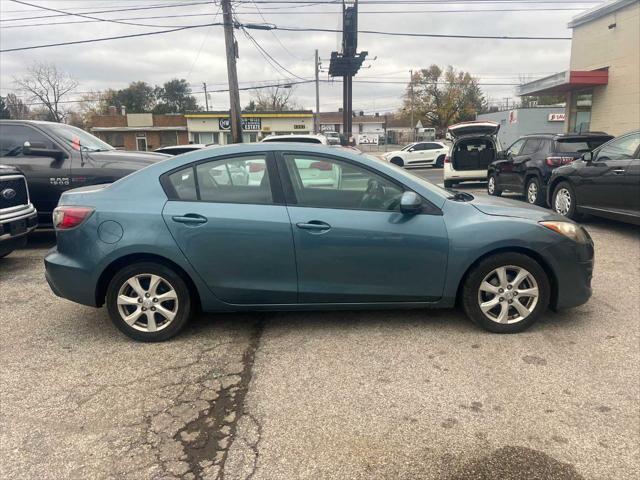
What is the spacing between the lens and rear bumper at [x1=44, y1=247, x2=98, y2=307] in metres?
3.81

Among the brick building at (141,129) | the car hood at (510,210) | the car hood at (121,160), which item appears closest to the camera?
the car hood at (510,210)

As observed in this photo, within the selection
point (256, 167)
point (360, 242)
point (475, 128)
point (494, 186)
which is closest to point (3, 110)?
point (475, 128)

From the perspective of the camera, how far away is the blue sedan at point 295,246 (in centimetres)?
374

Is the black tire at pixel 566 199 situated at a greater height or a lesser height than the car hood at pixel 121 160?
lesser

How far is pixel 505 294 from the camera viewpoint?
3857mm

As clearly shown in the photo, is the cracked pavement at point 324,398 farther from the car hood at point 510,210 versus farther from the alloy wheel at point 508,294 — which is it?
the car hood at point 510,210

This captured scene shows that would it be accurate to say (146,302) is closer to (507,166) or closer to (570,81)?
(507,166)

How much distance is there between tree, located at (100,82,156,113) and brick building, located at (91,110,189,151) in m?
23.5

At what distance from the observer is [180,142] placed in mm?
50562

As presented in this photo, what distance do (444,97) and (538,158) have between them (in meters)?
61.4

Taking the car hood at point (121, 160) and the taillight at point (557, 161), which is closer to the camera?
the car hood at point (121, 160)

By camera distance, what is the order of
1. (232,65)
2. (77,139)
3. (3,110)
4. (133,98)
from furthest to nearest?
1. (133,98)
2. (3,110)
3. (232,65)
4. (77,139)

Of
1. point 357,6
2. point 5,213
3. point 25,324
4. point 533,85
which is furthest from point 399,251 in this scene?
point 357,6

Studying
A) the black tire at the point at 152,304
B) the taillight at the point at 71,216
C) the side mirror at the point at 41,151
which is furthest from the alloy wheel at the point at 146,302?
the side mirror at the point at 41,151
